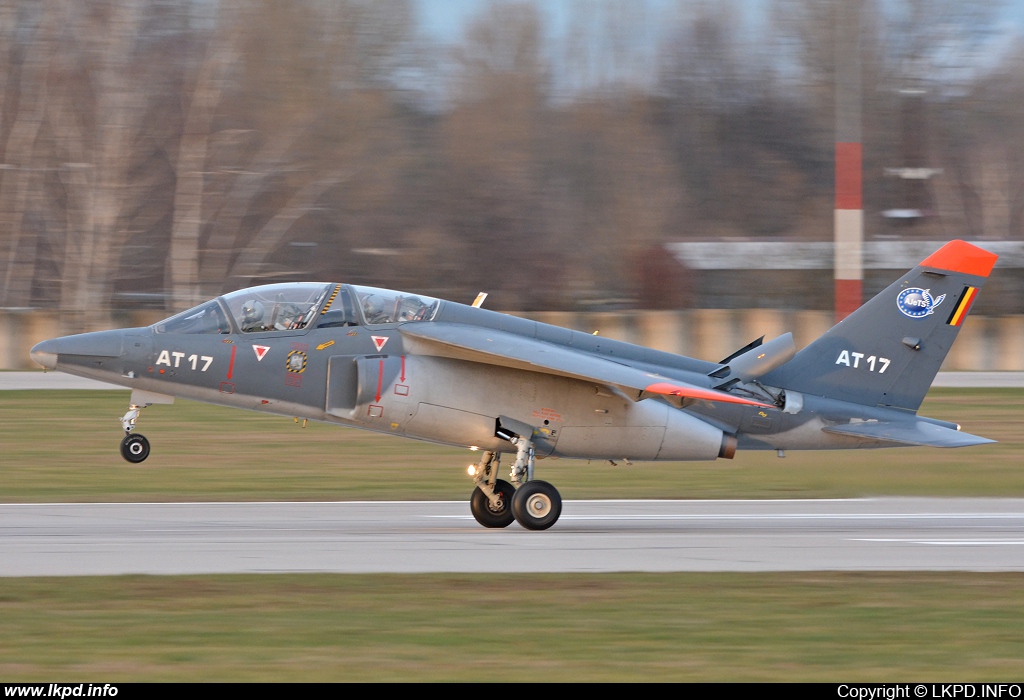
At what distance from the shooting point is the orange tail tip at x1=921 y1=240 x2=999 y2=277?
555 inches

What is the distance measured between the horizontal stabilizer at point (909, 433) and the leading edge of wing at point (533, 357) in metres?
1.73

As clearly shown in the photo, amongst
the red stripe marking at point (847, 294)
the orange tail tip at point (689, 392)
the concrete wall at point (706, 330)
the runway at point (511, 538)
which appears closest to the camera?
the runway at point (511, 538)

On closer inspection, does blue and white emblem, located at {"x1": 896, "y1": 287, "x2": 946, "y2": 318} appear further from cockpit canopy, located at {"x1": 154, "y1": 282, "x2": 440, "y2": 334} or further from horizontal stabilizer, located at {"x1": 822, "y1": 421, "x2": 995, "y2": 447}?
cockpit canopy, located at {"x1": 154, "y1": 282, "x2": 440, "y2": 334}

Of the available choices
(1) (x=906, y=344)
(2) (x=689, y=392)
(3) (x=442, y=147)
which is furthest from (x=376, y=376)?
(3) (x=442, y=147)

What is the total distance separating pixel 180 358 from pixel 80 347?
3.38ft

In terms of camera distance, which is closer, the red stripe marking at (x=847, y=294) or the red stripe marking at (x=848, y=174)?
the red stripe marking at (x=847, y=294)

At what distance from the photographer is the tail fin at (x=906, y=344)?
14.1m

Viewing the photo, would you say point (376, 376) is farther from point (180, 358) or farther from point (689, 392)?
point (689, 392)

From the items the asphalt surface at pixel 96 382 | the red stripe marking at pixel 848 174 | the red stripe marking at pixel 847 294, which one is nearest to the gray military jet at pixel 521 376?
the red stripe marking at pixel 847 294

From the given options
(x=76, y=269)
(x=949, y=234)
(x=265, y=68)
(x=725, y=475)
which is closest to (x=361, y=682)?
(x=725, y=475)

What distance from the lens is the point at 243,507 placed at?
598 inches

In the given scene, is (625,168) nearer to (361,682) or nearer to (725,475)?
(725,475)

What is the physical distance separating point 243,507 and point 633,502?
5.27 m

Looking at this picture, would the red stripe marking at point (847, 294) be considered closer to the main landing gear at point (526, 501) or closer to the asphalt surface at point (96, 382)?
the asphalt surface at point (96, 382)
